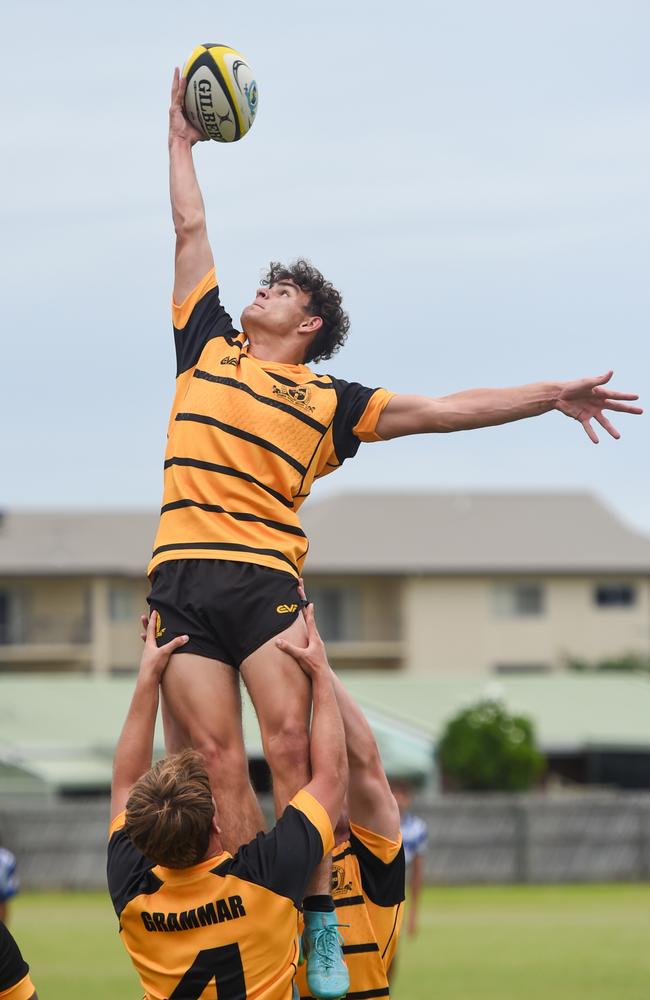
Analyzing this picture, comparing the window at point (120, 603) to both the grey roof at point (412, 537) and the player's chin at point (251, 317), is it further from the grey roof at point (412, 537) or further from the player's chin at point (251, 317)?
the player's chin at point (251, 317)

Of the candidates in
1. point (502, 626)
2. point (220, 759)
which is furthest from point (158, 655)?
point (502, 626)

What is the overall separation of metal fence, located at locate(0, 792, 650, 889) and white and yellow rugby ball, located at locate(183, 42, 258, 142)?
95.2 feet

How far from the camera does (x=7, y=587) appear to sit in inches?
2511

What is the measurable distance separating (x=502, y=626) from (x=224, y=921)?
60.6 m

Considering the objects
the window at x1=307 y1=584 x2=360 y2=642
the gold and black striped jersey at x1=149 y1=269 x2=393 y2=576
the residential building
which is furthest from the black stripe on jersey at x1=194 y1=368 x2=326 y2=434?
the window at x1=307 y1=584 x2=360 y2=642

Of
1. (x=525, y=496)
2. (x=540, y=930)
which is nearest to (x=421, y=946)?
(x=540, y=930)

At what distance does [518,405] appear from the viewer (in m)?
7.00

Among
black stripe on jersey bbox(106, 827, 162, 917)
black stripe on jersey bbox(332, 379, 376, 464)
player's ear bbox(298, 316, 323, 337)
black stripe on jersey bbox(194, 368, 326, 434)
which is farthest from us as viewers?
player's ear bbox(298, 316, 323, 337)

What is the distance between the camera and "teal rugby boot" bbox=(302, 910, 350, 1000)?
21.9 ft

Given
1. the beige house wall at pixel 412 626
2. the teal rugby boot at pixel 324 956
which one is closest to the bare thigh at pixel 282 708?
the teal rugby boot at pixel 324 956

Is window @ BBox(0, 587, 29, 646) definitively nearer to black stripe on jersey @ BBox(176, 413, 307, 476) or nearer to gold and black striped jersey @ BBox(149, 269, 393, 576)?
gold and black striped jersey @ BBox(149, 269, 393, 576)

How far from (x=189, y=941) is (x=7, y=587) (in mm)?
58727

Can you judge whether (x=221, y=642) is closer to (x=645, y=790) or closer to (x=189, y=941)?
(x=189, y=941)

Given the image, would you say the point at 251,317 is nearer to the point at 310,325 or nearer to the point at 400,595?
the point at 310,325
